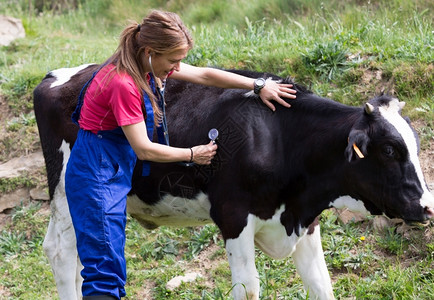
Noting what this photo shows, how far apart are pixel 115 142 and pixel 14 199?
4.01 meters

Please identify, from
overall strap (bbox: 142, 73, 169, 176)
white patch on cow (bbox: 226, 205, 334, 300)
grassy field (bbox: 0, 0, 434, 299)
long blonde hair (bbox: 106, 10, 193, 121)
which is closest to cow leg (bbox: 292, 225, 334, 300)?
white patch on cow (bbox: 226, 205, 334, 300)

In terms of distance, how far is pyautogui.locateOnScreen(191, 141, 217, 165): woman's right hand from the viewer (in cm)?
470

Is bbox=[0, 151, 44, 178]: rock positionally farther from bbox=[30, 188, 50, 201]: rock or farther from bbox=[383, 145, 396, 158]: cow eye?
bbox=[383, 145, 396, 158]: cow eye

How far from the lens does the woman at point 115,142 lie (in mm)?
4305

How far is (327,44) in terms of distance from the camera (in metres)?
7.77

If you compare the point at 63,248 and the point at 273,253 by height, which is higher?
the point at 273,253

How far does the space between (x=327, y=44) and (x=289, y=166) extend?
9.84 ft

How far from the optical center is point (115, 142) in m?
4.55

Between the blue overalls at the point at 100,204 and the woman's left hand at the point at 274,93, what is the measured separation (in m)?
0.97

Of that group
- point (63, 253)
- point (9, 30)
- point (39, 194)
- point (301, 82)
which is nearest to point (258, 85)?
point (63, 253)

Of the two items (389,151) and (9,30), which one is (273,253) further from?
(9,30)

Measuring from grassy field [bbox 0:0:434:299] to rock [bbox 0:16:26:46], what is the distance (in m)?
0.29

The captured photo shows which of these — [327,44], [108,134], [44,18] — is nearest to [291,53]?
[327,44]

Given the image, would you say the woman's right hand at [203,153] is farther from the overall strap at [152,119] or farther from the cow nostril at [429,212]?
the cow nostril at [429,212]
